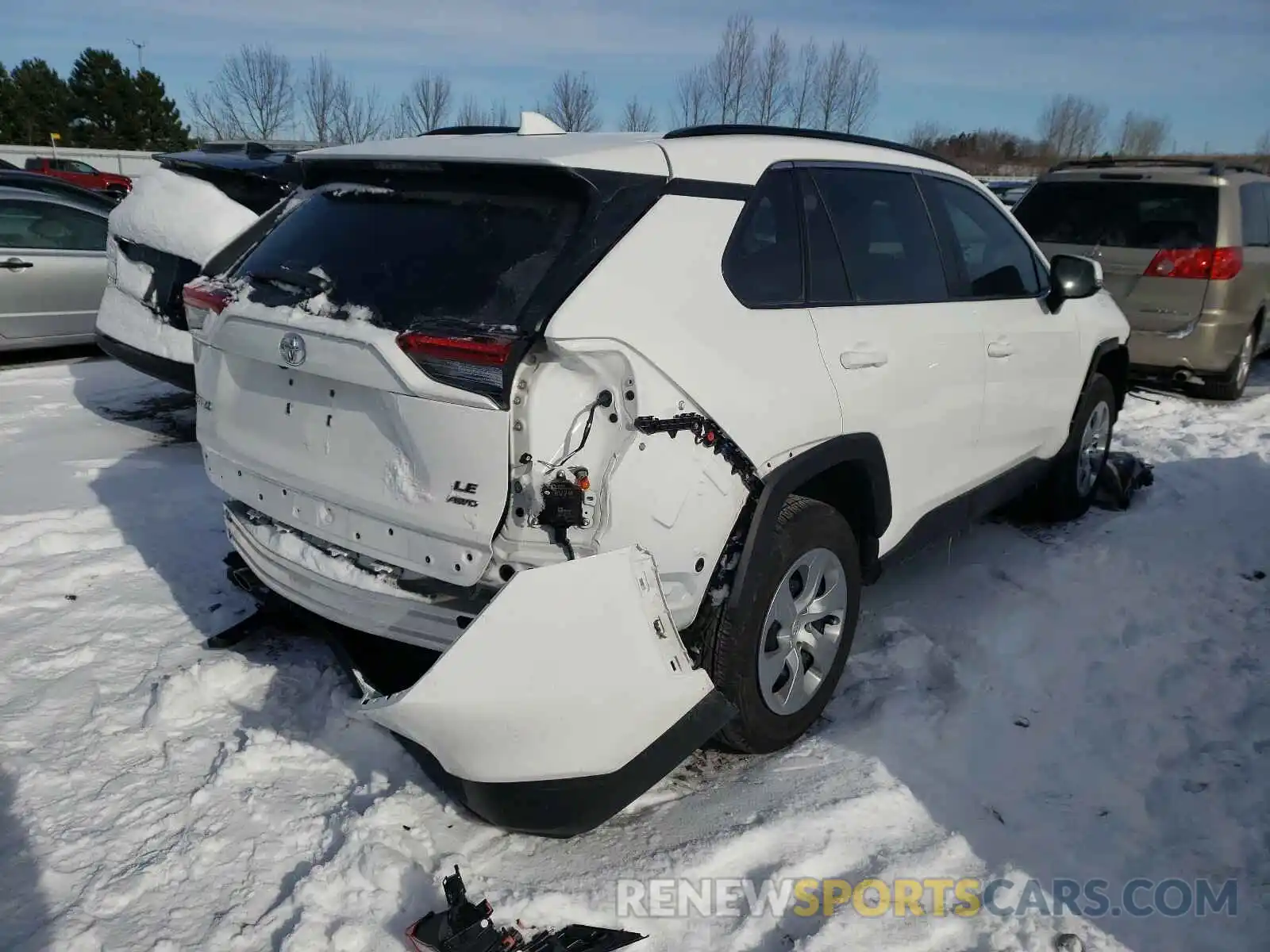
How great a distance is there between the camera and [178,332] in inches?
232

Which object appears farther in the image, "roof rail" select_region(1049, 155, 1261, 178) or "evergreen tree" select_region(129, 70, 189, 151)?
"evergreen tree" select_region(129, 70, 189, 151)

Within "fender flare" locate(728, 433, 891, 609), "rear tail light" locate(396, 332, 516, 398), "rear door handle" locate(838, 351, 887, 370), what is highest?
"rear tail light" locate(396, 332, 516, 398)

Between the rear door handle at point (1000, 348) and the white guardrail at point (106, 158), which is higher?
the white guardrail at point (106, 158)

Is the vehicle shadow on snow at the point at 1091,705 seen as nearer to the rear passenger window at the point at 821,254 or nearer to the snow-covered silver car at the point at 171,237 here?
the rear passenger window at the point at 821,254

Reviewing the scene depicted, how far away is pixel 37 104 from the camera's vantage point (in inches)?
2009

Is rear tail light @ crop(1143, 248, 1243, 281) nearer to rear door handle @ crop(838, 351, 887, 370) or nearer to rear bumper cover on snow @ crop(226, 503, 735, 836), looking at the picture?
rear door handle @ crop(838, 351, 887, 370)

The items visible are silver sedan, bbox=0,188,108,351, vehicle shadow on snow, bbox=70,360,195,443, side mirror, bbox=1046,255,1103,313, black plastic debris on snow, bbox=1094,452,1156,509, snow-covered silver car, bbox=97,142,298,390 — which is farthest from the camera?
silver sedan, bbox=0,188,108,351

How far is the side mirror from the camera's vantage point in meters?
4.53

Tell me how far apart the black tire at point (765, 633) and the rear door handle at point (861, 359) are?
46cm

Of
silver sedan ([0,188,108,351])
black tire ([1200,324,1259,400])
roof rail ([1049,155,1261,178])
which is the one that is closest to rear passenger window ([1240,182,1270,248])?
roof rail ([1049,155,1261,178])

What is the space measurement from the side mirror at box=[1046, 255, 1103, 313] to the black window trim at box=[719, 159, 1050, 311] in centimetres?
7

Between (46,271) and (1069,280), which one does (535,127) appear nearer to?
(1069,280)

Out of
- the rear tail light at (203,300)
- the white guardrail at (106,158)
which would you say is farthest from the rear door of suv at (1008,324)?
the white guardrail at (106,158)

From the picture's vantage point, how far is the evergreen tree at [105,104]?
51.1 meters
